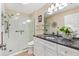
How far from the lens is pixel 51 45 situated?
173 centimetres

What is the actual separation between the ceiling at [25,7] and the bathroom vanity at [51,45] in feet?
1.31

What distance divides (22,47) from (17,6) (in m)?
0.59

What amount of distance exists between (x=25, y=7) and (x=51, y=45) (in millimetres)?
664

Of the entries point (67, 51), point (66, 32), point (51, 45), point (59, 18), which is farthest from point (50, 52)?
point (59, 18)

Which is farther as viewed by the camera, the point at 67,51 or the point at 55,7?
the point at 55,7

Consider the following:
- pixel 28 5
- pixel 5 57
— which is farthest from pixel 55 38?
pixel 5 57

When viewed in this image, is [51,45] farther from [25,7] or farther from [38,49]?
[25,7]

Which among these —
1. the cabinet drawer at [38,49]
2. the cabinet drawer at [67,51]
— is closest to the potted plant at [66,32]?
the cabinet drawer at [67,51]

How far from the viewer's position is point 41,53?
177cm

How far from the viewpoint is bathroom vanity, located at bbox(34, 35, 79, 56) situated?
1615 millimetres

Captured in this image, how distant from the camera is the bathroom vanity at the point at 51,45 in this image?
1.62 meters

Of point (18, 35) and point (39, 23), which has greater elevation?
point (39, 23)

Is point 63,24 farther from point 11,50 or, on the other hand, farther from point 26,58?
point 11,50

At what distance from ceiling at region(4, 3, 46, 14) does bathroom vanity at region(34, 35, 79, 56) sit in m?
0.40
